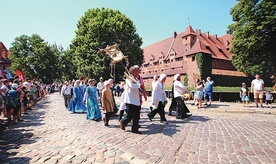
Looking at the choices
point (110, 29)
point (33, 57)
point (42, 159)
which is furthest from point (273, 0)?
point (33, 57)

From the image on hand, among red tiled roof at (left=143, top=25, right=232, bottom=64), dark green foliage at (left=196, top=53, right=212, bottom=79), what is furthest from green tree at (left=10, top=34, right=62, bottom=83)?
dark green foliage at (left=196, top=53, right=212, bottom=79)

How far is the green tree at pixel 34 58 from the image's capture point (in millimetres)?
51156

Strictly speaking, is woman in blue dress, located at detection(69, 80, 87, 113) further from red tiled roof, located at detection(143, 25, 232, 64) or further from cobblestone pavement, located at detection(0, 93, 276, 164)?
red tiled roof, located at detection(143, 25, 232, 64)

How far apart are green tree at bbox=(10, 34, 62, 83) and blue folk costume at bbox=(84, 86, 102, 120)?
46466 millimetres

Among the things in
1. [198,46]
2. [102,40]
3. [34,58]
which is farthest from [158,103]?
[34,58]

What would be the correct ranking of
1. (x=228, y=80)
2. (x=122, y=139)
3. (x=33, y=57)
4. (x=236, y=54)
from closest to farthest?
(x=122, y=139) < (x=236, y=54) < (x=228, y=80) < (x=33, y=57)

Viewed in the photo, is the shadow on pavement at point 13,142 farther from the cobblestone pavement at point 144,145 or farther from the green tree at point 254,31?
A: the green tree at point 254,31

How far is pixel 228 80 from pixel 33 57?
4626 cm

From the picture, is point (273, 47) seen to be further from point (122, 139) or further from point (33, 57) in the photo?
point (33, 57)

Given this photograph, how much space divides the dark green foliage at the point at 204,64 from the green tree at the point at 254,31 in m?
11.3

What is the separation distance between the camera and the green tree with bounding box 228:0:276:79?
24.3 meters

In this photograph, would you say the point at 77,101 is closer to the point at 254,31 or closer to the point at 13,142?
the point at 13,142

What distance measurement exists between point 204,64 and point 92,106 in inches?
1409

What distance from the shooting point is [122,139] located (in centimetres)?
571
